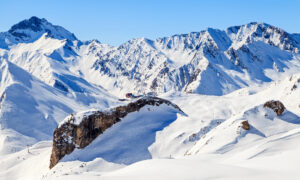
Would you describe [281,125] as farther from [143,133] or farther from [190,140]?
[143,133]

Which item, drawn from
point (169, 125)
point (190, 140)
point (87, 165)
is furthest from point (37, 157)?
point (190, 140)

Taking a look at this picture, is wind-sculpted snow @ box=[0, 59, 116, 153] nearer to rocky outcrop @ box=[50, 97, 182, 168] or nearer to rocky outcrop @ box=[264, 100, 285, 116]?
rocky outcrop @ box=[50, 97, 182, 168]

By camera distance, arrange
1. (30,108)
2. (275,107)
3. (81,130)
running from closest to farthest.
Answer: (275,107) < (81,130) < (30,108)

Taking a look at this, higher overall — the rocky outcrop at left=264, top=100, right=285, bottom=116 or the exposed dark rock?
the rocky outcrop at left=264, top=100, right=285, bottom=116

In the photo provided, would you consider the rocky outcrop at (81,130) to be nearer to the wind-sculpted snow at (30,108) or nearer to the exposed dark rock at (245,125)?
the exposed dark rock at (245,125)

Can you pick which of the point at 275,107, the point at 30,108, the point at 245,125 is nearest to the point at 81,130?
the point at 245,125

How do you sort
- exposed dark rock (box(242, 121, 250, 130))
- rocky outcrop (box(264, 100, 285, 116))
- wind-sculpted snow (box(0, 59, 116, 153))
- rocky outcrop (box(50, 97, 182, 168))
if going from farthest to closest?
wind-sculpted snow (box(0, 59, 116, 153))
rocky outcrop (box(50, 97, 182, 168))
rocky outcrop (box(264, 100, 285, 116))
exposed dark rock (box(242, 121, 250, 130))

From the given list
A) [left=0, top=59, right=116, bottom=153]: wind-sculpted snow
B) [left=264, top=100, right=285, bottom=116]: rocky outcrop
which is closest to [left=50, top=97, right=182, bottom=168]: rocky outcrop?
[left=264, top=100, right=285, bottom=116]: rocky outcrop

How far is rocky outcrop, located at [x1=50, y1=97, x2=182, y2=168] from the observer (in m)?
42.8

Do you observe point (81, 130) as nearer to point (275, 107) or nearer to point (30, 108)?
point (275, 107)

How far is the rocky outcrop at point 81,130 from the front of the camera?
140 feet

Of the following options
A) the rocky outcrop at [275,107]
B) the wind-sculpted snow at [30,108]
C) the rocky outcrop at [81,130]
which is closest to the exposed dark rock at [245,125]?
the rocky outcrop at [275,107]

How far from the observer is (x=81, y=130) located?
43.6 m

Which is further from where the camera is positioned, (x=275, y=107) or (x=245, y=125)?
(x=275, y=107)
